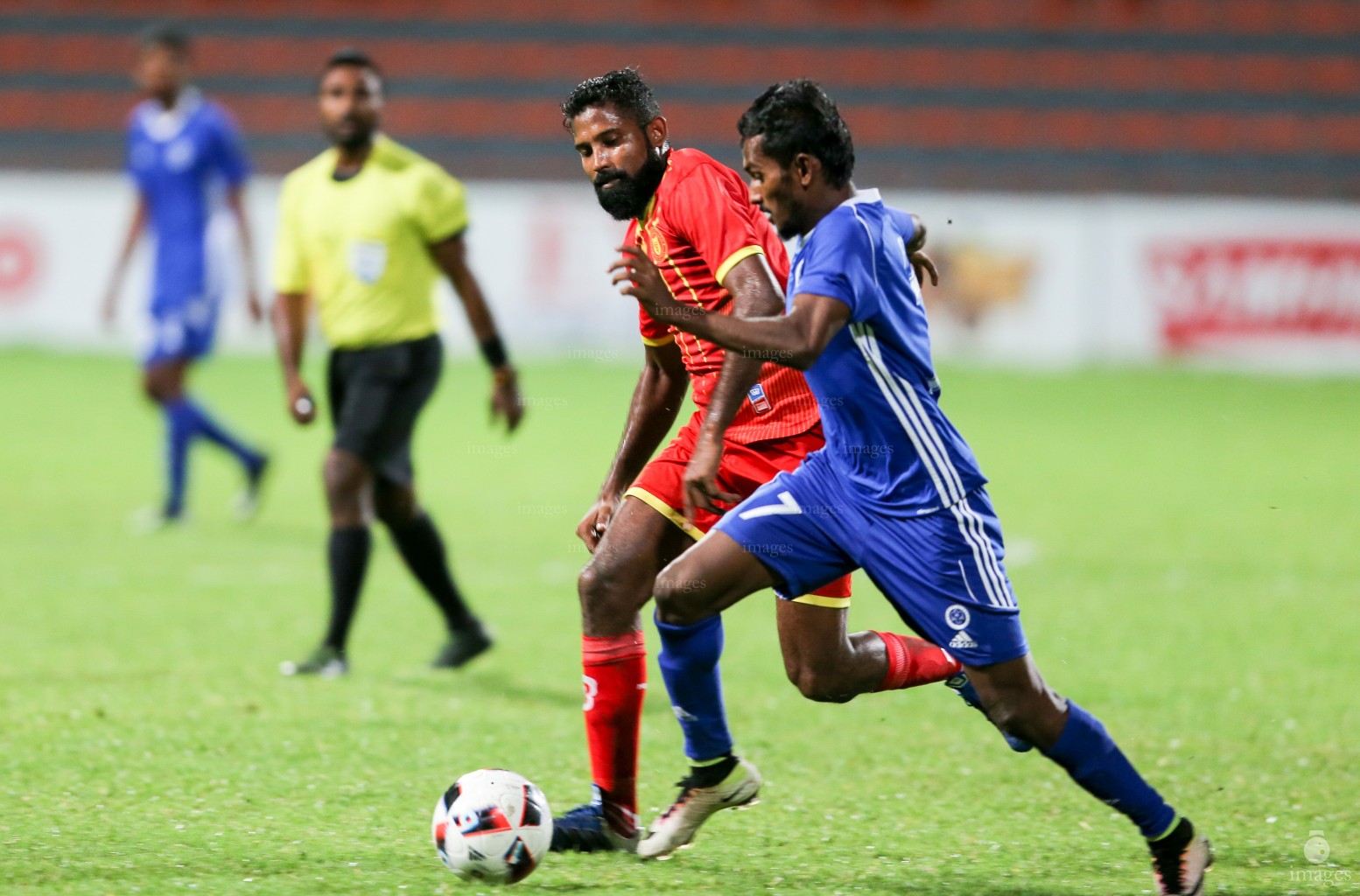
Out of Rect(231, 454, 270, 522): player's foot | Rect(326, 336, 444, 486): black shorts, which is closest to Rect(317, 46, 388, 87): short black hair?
Rect(326, 336, 444, 486): black shorts

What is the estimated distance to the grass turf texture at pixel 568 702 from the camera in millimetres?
4008

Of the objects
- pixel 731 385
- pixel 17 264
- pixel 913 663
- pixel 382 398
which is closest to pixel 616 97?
pixel 731 385

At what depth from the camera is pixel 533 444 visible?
12.5 m

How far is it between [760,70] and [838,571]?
1632 centimetres

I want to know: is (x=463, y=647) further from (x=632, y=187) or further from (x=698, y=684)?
(x=632, y=187)

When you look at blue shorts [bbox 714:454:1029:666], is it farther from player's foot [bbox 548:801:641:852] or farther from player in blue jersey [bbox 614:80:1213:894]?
player's foot [bbox 548:801:641:852]

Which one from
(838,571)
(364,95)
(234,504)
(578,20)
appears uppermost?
(578,20)

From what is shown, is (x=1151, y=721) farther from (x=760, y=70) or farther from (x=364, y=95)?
(x=760, y=70)

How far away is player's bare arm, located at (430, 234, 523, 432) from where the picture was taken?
600 cm

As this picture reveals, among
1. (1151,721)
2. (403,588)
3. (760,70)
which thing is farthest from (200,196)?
(760,70)

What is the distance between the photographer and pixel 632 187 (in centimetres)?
417

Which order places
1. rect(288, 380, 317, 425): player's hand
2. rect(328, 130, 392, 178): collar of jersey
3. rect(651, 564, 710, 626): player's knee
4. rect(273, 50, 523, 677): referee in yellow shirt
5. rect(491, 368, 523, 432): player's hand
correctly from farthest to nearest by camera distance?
rect(328, 130, 392, 178): collar of jersey, rect(288, 380, 317, 425): player's hand, rect(273, 50, 523, 677): referee in yellow shirt, rect(491, 368, 523, 432): player's hand, rect(651, 564, 710, 626): player's knee

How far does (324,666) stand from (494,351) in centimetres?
127

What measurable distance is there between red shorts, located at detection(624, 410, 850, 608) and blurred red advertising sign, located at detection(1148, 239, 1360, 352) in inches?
523
